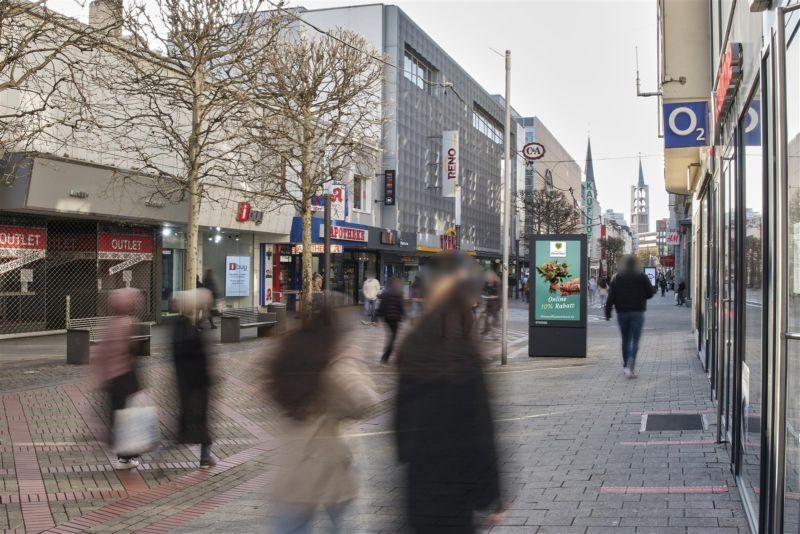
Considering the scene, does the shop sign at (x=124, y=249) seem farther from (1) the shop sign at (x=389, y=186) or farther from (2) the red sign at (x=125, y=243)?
(1) the shop sign at (x=389, y=186)

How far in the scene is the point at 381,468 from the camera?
674cm

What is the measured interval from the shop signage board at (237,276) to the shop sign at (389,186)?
13627mm

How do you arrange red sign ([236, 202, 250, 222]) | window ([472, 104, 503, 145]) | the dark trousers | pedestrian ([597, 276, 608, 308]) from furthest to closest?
window ([472, 104, 503, 145]) → pedestrian ([597, 276, 608, 308]) → red sign ([236, 202, 250, 222]) → the dark trousers

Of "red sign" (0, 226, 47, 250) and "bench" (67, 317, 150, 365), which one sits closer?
"bench" (67, 317, 150, 365)

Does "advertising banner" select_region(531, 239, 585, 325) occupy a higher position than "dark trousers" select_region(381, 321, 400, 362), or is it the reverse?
"advertising banner" select_region(531, 239, 585, 325)

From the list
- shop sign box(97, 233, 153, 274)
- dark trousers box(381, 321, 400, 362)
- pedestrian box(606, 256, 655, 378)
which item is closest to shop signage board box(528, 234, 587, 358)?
pedestrian box(606, 256, 655, 378)

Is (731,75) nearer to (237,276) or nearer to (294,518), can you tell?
(294,518)

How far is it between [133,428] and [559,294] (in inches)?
370

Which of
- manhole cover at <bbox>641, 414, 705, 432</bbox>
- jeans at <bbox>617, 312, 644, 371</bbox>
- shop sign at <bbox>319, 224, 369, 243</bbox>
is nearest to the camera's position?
manhole cover at <bbox>641, 414, 705, 432</bbox>

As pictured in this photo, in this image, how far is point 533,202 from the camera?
61219mm

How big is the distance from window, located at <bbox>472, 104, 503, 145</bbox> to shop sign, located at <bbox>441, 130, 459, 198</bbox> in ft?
43.1

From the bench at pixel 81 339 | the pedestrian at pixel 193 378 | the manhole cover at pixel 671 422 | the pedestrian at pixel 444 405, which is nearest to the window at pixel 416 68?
the bench at pixel 81 339

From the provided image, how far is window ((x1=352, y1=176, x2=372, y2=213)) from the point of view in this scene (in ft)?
128

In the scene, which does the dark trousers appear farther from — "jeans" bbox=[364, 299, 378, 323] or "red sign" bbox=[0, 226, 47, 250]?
"red sign" bbox=[0, 226, 47, 250]
